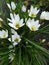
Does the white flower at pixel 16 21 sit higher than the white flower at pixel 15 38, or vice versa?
the white flower at pixel 16 21

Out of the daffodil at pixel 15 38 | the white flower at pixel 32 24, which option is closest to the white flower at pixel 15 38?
the daffodil at pixel 15 38

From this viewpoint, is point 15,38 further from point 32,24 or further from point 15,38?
point 32,24

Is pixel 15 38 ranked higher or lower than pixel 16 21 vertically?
lower

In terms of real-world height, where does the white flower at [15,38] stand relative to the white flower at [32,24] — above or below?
below

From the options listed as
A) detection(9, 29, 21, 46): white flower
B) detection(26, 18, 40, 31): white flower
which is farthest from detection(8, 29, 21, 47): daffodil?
detection(26, 18, 40, 31): white flower

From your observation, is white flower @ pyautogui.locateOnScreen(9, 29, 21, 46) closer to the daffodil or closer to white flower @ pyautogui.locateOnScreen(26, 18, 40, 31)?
the daffodil

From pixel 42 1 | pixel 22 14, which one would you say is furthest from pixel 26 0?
pixel 22 14

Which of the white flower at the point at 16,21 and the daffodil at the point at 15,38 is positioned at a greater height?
the white flower at the point at 16,21

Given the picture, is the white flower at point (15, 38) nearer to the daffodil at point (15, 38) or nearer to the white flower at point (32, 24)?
the daffodil at point (15, 38)

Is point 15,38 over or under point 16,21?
under

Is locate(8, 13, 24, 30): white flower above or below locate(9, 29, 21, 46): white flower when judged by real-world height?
above

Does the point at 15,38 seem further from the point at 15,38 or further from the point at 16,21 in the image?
the point at 16,21

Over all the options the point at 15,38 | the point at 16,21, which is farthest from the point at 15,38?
the point at 16,21
